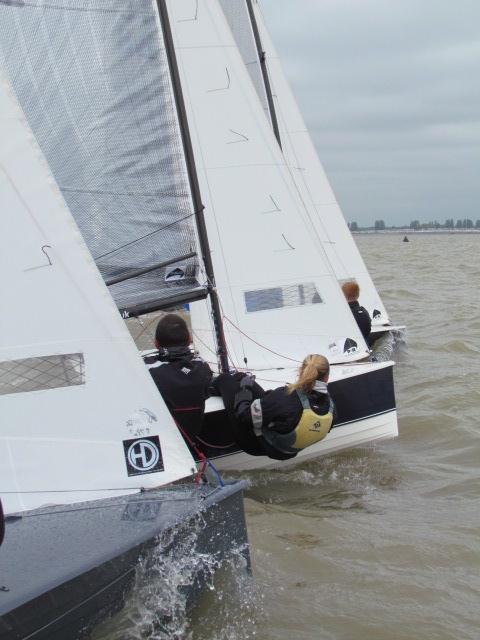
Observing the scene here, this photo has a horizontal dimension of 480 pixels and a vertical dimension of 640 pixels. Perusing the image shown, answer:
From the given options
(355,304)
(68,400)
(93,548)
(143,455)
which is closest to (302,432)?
(143,455)

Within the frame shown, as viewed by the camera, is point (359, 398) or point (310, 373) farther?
point (359, 398)

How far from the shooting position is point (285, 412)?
4207 millimetres

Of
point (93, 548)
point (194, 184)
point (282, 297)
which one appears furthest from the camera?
point (282, 297)

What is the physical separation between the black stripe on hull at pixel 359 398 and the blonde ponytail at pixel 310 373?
2.39ft

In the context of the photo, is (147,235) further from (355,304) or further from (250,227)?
(355,304)

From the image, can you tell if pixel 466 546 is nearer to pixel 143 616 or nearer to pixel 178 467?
pixel 178 467

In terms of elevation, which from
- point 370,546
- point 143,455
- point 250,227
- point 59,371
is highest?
point 250,227

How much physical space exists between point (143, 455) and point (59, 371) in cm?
44

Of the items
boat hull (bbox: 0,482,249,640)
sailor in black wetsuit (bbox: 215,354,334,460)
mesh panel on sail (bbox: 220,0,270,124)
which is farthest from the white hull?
mesh panel on sail (bbox: 220,0,270,124)

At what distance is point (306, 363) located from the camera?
4297 millimetres

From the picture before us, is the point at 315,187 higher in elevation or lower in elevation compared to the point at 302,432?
higher

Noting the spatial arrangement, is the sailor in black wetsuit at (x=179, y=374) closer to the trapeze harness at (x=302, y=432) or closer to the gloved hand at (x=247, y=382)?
the gloved hand at (x=247, y=382)

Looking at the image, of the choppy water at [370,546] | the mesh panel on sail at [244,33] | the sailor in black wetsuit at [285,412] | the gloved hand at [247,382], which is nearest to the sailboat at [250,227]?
the choppy water at [370,546]

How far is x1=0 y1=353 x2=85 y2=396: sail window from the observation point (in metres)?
3.11
